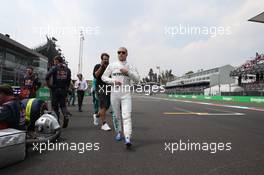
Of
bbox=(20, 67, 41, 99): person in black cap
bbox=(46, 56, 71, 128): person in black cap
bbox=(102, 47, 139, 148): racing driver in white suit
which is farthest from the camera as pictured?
bbox=(20, 67, 41, 99): person in black cap

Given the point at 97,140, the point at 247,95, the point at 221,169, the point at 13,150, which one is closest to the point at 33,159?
the point at 13,150

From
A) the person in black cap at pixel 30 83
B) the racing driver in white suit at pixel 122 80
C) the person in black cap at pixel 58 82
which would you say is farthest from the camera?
the person in black cap at pixel 30 83

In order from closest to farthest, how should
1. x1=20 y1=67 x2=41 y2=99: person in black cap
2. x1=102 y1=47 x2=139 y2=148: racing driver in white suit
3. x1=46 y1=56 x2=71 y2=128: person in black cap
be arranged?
x1=102 y1=47 x2=139 y2=148: racing driver in white suit, x1=46 y1=56 x2=71 y2=128: person in black cap, x1=20 y1=67 x2=41 y2=99: person in black cap

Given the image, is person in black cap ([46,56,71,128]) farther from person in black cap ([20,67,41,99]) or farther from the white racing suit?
person in black cap ([20,67,41,99])

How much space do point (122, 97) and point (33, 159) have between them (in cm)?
166

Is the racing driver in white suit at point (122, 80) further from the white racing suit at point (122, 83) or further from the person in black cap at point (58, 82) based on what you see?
the person in black cap at point (58, 82)

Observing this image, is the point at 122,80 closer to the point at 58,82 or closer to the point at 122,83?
the point at 122,83

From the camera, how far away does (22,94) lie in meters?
7.24

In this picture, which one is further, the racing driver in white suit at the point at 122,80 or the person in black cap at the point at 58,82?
the person in black cap at the point at 58,82

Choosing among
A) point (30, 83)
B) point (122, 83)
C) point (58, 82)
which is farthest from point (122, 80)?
point (30, 83)

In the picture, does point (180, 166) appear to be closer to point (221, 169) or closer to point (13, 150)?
point (221, 169)

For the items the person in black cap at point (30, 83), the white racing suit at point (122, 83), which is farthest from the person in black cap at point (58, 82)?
the person in black cap at point (30, 83)

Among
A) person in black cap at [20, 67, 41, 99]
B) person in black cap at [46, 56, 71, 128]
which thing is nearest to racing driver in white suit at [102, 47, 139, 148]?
person in black cap at [46, 56, 71, 128]

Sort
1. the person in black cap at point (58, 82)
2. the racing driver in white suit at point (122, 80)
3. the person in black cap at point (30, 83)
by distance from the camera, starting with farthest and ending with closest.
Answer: the person in black cap at point (30, 83)
the person in black cap at point (58, 82)
the racing driver in white suit at point (122, 80)
